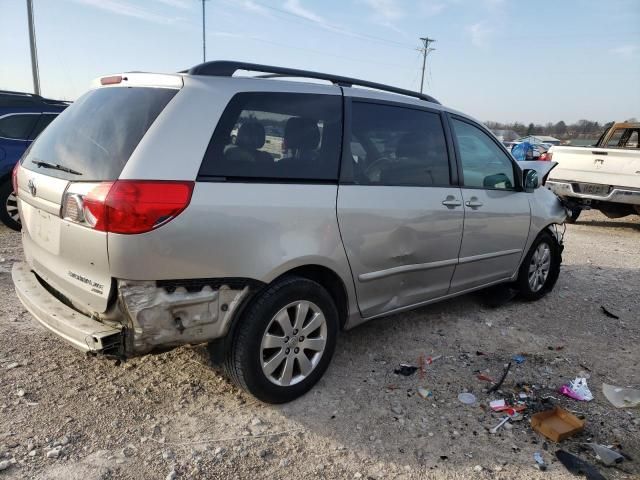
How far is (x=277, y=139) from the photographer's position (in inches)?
110

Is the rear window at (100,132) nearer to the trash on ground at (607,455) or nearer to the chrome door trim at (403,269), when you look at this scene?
the chrome door trim at (403,269)

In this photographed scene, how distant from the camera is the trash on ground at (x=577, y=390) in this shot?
3248 millimetres

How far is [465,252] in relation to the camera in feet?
13.1

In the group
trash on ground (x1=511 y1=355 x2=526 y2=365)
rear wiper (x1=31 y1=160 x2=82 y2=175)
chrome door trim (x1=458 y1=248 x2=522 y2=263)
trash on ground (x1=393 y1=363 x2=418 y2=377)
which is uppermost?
rear wiper (x1=31 y1=160 x2=82 y2=175)

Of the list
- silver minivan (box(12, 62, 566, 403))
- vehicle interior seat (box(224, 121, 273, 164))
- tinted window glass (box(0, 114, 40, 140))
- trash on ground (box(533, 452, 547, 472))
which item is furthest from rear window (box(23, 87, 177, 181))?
tinted window glass (box(0, 114, 40, 140))

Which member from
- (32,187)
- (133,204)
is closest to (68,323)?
(133,204)

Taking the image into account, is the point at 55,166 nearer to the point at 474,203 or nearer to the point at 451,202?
the point at 451,202

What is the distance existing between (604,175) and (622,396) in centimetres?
660

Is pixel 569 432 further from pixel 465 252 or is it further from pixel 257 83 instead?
pixel 257 83

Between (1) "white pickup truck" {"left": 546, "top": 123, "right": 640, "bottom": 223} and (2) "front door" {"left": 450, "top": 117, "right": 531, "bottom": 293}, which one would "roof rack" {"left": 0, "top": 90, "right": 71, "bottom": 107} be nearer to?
(2) "front door" {"left": 450, "top": 117, "right": 531, "bottom": 293}

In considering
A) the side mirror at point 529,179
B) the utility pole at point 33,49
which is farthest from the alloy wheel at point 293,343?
the utility pole at point 33,49

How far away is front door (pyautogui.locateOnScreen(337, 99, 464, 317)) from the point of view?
3115 mm

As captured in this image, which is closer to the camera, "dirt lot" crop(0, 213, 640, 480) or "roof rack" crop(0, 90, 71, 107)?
"dirt lot" crop(0, 213, 640, 480)

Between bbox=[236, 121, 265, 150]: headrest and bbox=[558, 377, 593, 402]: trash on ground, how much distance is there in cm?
253
